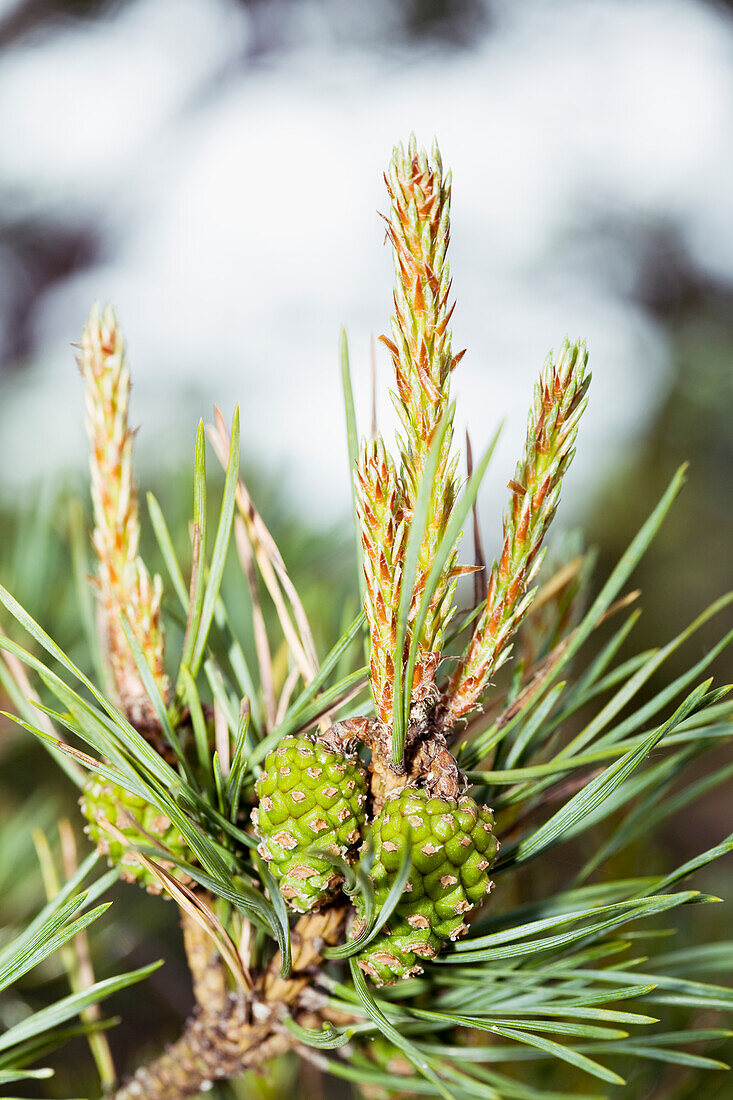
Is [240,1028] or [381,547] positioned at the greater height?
[381,547]

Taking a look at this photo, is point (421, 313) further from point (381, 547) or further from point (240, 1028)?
point (240, 1028)

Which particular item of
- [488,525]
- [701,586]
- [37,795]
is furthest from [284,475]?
[701,586]

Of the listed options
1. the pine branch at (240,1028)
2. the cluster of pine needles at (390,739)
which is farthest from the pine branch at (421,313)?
the pine branch at (240,1028)

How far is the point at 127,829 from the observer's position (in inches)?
6.6

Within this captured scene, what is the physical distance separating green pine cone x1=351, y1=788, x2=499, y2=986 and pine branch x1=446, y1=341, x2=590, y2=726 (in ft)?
0.09

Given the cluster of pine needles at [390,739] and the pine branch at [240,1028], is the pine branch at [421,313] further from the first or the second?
the pine branch at [240,1028]

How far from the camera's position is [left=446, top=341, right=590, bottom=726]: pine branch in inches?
5.5

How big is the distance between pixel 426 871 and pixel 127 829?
67 mm

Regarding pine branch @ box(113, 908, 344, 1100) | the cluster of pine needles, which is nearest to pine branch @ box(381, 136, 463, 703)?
the cluster of pine needles

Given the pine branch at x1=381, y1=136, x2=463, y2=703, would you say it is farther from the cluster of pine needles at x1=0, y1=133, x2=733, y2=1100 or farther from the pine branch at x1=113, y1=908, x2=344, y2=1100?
the pine branch at x1=113, y1=908, x2=344, y2=1100

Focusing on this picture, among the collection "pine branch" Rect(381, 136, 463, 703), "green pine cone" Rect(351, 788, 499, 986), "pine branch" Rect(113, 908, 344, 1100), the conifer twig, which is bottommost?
"pine branch" Rect(113, 908, 344, 1100)

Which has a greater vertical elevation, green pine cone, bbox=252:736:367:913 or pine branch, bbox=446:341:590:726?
pine branch, bbox=446:341:590:726

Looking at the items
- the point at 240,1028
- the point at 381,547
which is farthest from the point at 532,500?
the point at 240,1028

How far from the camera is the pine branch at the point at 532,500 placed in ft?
0.46
